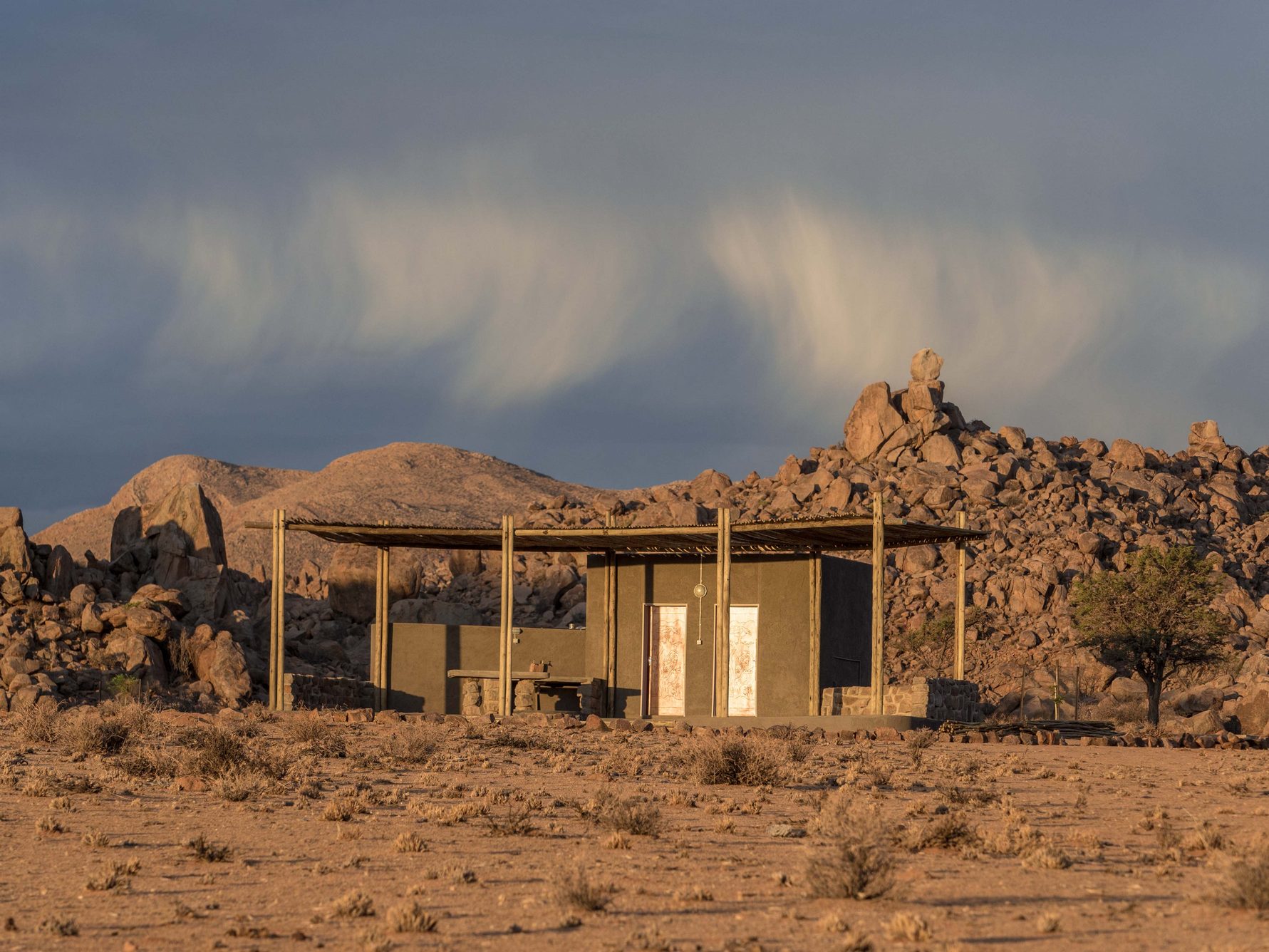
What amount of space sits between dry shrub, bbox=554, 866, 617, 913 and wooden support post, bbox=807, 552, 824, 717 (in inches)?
768

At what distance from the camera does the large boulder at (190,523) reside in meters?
45.8

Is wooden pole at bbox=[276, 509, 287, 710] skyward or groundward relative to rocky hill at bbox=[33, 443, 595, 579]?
groundward

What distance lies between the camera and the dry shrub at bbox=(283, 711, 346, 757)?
19.8m

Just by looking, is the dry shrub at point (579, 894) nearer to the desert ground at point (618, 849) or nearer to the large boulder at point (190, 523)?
the desert ground at point (618, 849)

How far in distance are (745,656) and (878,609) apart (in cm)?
472

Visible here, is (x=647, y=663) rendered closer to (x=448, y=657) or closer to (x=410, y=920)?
(x=448, y=657)

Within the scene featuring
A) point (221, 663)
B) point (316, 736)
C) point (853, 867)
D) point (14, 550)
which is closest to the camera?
point (853, 867)

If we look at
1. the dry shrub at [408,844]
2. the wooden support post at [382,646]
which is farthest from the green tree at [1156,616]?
the dry shrub at [408,844]

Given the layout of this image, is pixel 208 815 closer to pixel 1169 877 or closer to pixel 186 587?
pixel 1169 877

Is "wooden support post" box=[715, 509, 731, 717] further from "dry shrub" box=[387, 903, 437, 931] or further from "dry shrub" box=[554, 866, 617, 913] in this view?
Answer: "dry shrub" box=[387, 903, 437, 931]

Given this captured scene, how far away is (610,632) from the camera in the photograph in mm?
30281

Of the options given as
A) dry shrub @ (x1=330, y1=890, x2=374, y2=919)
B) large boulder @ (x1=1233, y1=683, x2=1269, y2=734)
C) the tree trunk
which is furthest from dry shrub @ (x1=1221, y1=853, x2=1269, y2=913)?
the tree trunk

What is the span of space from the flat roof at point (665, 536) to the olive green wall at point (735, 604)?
0.43 m

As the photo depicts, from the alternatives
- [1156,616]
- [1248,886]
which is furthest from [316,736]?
[1156,616]
